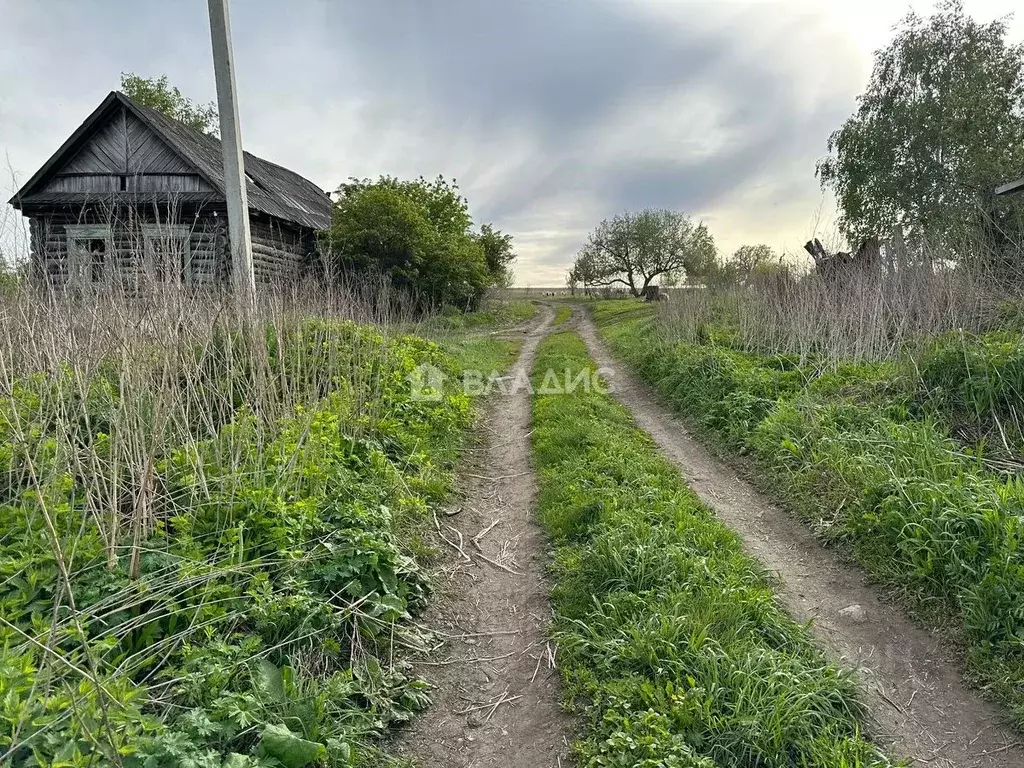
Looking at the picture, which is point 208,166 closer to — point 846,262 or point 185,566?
point 185,566

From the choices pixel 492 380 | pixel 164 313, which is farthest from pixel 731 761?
pixel 492 380

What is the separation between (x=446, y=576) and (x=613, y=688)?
1574 mm

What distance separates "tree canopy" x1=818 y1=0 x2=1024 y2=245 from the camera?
1784 centimetres

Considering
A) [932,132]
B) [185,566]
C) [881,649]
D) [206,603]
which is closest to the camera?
[206,603]

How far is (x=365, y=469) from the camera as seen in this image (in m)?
4.50

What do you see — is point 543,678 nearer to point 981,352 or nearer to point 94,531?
point 94,531

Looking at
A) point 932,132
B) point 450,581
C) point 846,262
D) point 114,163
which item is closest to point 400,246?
point 114,163

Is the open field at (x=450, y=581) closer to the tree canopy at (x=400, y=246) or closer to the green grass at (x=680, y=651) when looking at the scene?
the green grass at (x=680, y=651)

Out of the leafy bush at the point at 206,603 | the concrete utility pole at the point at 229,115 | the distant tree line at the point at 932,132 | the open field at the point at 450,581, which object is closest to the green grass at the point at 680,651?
the open field at the point at 450,581

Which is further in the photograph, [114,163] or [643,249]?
[643,249]

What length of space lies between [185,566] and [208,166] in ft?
49.2

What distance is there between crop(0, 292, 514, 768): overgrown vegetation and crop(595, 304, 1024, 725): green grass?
3037 millimetres

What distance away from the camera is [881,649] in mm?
2855

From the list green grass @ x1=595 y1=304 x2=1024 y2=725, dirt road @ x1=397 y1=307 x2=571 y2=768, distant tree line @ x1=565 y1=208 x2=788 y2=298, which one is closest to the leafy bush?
dirt road @ x1=397 y1=307 x2=571 y2=768
